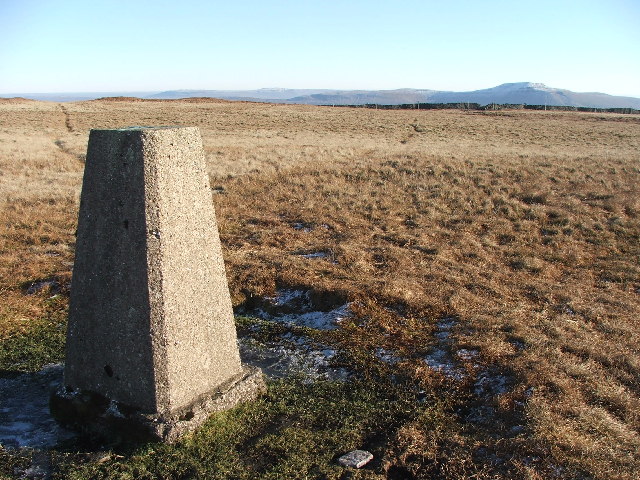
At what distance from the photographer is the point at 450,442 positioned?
458 centimetres

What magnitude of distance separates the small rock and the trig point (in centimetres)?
131

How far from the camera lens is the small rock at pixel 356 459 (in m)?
4.26

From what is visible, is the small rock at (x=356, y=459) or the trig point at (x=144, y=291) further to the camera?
the trig point at (x=144, y=291)

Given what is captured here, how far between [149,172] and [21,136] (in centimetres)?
3300

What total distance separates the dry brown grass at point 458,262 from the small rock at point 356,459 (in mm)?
266

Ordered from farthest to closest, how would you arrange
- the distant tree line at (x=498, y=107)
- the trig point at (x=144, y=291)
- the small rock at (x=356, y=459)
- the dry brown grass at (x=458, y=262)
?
1. the distant tree line at (x=498, y=107)
2. the dry brown grass at (x=458, y=262)
3. the trig point at (x=144, y=291)
4. the small rock at (x=356, y=459)

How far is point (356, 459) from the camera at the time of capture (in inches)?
170

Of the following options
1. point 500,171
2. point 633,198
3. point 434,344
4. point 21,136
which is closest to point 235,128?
point 21,136

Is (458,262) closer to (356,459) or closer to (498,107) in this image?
(356,459)

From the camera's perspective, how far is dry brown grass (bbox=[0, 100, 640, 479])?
4754 millimetres

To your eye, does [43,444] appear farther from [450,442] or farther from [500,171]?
[500,171]

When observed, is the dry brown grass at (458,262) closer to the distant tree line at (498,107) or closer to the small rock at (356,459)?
the small rock at (356,459)

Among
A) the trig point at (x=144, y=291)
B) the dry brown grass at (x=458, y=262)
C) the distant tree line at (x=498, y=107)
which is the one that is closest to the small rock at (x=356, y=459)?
the dry brown grass at (x=458, y=262)

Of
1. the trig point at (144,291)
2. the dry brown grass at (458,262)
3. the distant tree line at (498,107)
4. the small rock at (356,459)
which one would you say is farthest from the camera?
the distant tree line at (498,107)
